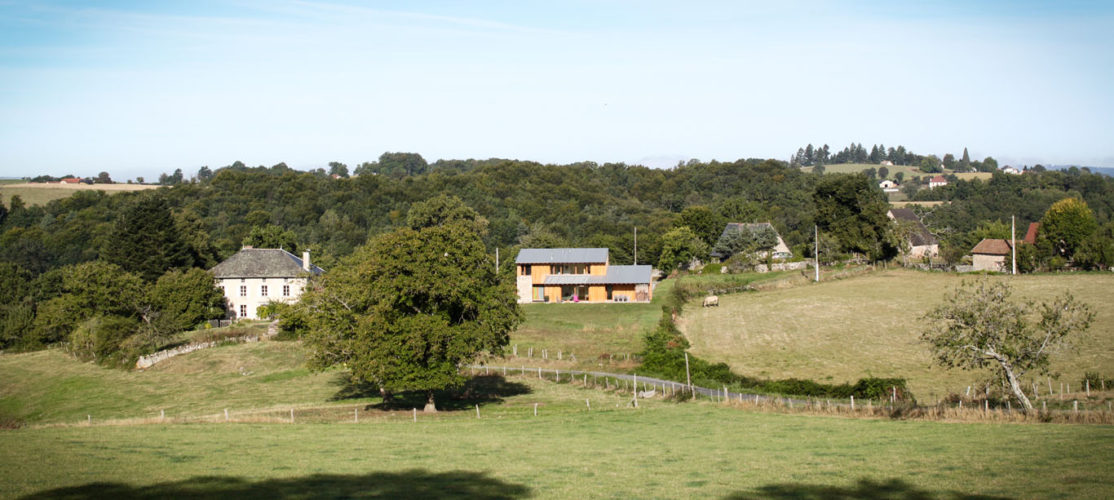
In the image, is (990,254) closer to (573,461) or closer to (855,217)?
(855,217)

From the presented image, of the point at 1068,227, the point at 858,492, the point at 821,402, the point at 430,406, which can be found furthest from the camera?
the point at 1068,227

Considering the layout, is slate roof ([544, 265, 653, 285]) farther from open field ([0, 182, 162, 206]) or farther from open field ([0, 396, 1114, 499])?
open field ([0, 182, 162, 206])

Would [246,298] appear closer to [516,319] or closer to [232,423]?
[516,319]

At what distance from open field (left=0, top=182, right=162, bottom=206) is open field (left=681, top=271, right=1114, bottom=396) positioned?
12361 cm

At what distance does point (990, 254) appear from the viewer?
89.2m

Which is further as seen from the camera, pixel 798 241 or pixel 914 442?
pixel 798 241

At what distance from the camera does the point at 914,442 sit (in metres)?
21.9

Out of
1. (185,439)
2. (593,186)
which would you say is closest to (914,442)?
(185,439)

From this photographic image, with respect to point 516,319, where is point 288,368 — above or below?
below

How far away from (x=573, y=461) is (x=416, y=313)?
59.2ft

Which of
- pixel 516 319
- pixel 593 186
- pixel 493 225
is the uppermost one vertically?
pixel 593 186

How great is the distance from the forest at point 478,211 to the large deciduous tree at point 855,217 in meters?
0.19

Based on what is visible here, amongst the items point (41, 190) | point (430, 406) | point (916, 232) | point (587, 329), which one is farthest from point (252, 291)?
point (41, 190)

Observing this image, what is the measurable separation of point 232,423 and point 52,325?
48.5m
